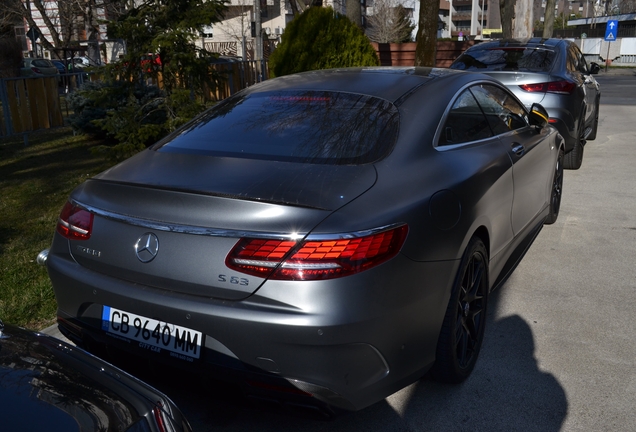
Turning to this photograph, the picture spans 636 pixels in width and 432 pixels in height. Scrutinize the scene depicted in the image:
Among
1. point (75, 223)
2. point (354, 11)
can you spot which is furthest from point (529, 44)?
point (75, 223)

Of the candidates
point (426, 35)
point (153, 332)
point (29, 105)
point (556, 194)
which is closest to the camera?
point (153, 332)

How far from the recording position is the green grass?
15.3ft

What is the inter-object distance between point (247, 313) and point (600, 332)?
101 inches

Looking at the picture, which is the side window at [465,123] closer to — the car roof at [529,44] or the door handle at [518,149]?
the door handle at [518,149]

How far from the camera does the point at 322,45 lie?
1072cm

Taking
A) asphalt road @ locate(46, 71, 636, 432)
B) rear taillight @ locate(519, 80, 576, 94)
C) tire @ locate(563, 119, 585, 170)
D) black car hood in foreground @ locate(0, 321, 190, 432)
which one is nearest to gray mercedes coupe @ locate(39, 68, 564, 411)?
asphalt road @ locate(46, 71, 636, 432)

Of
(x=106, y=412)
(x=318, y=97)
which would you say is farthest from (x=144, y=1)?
(x=106, y=412)

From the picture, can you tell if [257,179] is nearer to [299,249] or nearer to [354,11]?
[299,249]

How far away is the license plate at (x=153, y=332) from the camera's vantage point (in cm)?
276

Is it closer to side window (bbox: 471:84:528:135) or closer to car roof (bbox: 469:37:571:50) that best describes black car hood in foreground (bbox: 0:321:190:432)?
side window (bbox: 471:84:528:135)

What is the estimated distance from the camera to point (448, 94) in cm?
390

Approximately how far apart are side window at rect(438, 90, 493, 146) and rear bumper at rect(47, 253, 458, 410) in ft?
3.41

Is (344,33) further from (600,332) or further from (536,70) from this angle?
(600,332)

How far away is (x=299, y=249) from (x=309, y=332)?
0.31 meters
